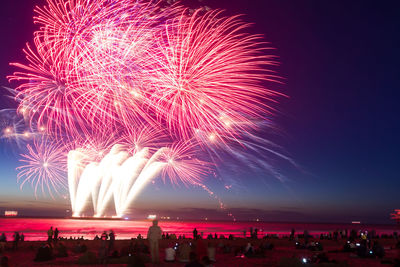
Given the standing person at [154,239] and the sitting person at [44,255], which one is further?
the sitting person at [44,255]

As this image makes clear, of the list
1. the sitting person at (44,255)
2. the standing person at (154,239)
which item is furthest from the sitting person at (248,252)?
the sitting person at (44,255)

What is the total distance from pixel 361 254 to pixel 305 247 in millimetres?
6503

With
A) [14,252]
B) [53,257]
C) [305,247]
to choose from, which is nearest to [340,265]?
[305,247]

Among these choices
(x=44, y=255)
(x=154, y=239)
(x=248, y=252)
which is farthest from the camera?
(x=248, y=252)

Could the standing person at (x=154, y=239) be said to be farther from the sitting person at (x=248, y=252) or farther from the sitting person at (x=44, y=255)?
Answer: the sitting person at (x=248, y=252)

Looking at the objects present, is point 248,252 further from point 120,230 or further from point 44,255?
point 120,230

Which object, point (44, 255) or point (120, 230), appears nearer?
point (44, 255)

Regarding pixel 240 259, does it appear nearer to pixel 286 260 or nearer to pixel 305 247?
pixel 286 260

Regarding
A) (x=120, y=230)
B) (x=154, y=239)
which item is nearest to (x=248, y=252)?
(x=154, y=239)

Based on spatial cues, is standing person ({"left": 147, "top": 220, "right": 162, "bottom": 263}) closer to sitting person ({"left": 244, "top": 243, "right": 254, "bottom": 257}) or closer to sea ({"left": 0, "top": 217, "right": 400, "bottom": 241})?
sitting person ({"left": 244, "top": 243, "right": 254, "bottom": 257})

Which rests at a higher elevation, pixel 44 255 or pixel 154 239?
pixel 154 239

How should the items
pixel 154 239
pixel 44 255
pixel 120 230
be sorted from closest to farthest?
pixel 154 239, pixel 44 255, pixel 120 230

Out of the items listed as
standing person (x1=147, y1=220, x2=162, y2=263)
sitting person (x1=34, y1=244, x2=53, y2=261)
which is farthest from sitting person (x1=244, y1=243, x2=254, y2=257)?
sitting person (x1=34, y1=244, x2=53, y2=261)

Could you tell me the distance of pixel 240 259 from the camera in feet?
63.1
